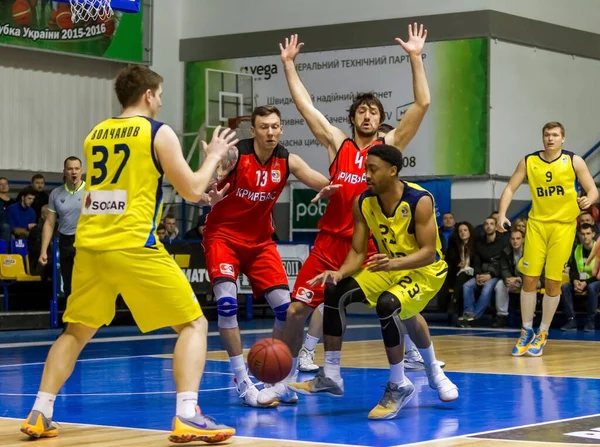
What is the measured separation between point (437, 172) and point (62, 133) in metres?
7.17

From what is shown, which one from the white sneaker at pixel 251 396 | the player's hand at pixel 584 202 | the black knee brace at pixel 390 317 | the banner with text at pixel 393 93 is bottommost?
the white sneaker at pixel 251 396

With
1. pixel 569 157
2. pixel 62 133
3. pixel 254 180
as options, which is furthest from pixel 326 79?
pixel 254 180

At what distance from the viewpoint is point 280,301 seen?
805 cm

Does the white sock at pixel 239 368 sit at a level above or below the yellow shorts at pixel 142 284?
below

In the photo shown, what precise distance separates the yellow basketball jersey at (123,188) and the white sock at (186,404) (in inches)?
32.7

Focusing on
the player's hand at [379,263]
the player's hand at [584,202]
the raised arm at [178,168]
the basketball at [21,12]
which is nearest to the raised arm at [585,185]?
the player's hand at [584,202]

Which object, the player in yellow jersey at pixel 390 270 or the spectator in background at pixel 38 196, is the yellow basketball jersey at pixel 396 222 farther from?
the spectator in background at pixel 38 196

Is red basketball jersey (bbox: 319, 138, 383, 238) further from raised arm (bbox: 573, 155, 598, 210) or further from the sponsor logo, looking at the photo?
raised arm (bbox: 573, 155, 598, 210)

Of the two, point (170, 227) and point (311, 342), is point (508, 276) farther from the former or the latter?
point (311, 342)

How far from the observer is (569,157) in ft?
38.2

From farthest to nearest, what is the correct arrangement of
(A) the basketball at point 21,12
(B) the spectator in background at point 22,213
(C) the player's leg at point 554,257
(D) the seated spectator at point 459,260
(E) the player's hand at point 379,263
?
(A) the basketball at point 21,12
(B) the spectator in background at point 22,213
(D) the seated spectator at point 459,260
(C) the player's leg at point 554,257
(E) the player's hand at point 379,263

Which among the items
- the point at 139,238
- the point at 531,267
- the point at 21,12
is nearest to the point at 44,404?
the point at 139,238

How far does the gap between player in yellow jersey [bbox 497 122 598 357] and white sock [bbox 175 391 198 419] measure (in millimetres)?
6139

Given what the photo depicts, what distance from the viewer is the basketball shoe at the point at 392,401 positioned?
6996 millimetres
